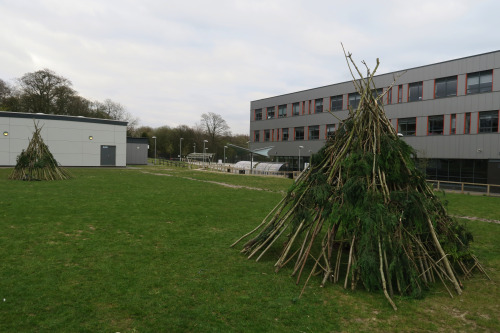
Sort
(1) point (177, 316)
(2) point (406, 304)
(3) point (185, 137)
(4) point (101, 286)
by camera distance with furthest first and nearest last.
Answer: (3) point (185, 137) < (4) point (101, 286) < (2) point (406, 304) < (1) point (177, 316)

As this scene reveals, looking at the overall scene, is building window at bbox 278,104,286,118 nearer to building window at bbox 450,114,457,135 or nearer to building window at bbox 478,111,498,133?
building window at bbox 450,114,457,135

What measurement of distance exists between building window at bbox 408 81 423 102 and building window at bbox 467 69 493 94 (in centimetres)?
399

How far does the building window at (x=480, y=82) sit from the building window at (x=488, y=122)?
1.80 metres

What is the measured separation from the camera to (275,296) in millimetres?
5117

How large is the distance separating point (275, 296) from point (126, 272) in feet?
8.67

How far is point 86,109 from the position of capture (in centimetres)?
6044

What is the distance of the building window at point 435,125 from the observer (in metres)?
29.4

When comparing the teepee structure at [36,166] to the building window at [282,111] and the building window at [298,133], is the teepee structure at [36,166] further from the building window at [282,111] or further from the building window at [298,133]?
Result: the building window at [282,111]

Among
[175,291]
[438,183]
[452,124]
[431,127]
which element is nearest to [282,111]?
[431,127]

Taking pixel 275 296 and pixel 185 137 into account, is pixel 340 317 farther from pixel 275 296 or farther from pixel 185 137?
pixel 185 137

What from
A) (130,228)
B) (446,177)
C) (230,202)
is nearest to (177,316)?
(130,228)

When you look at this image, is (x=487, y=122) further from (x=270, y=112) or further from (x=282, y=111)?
(x=270, y=112)

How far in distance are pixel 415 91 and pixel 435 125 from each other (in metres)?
3.74

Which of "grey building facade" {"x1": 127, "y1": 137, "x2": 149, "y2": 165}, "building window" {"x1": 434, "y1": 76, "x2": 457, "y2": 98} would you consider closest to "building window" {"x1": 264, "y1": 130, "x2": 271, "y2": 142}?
"grey building facade" {"x1": 127, "y1": 137, "x2": 149, "y2": 165}
